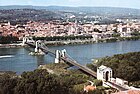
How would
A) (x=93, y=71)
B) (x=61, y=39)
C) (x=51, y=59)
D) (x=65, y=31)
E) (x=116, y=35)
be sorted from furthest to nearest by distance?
(x=65, y=31), (x=116, y=35), (x=61, y=39), (x=51, y=59), (x=93, y=71)

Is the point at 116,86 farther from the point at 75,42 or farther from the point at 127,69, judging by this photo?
the point at 75,42

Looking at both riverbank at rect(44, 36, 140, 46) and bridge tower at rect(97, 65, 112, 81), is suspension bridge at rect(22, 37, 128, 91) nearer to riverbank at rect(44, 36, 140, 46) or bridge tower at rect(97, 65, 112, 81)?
bridge tower at rect(97, 65, 112, 81)

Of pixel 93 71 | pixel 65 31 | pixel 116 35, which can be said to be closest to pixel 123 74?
pixel 93 71

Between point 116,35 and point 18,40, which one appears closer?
point 18,40

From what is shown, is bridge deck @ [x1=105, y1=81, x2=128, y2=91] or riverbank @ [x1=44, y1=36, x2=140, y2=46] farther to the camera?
riverbank @ [x1=44, y1=36, x2=140, y2=46]

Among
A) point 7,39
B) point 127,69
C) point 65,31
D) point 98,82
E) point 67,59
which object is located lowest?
point 65,31

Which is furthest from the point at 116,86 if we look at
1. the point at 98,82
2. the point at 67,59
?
the point at 67,59

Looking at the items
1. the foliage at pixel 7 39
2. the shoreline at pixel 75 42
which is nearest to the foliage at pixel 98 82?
the shoreline at pixel 75 42

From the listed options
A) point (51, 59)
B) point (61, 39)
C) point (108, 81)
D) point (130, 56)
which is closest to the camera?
point (108, 81)

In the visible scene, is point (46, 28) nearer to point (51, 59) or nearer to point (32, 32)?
point (32, 32)

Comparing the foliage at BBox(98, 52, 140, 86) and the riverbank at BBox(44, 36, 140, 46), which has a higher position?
the foliage at BBox(98, 52, 140, 86)

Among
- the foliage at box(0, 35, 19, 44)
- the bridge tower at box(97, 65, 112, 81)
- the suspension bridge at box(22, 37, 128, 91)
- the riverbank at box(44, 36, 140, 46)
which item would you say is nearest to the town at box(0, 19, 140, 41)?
the riverbank at box(44, 36, 140, 46)
